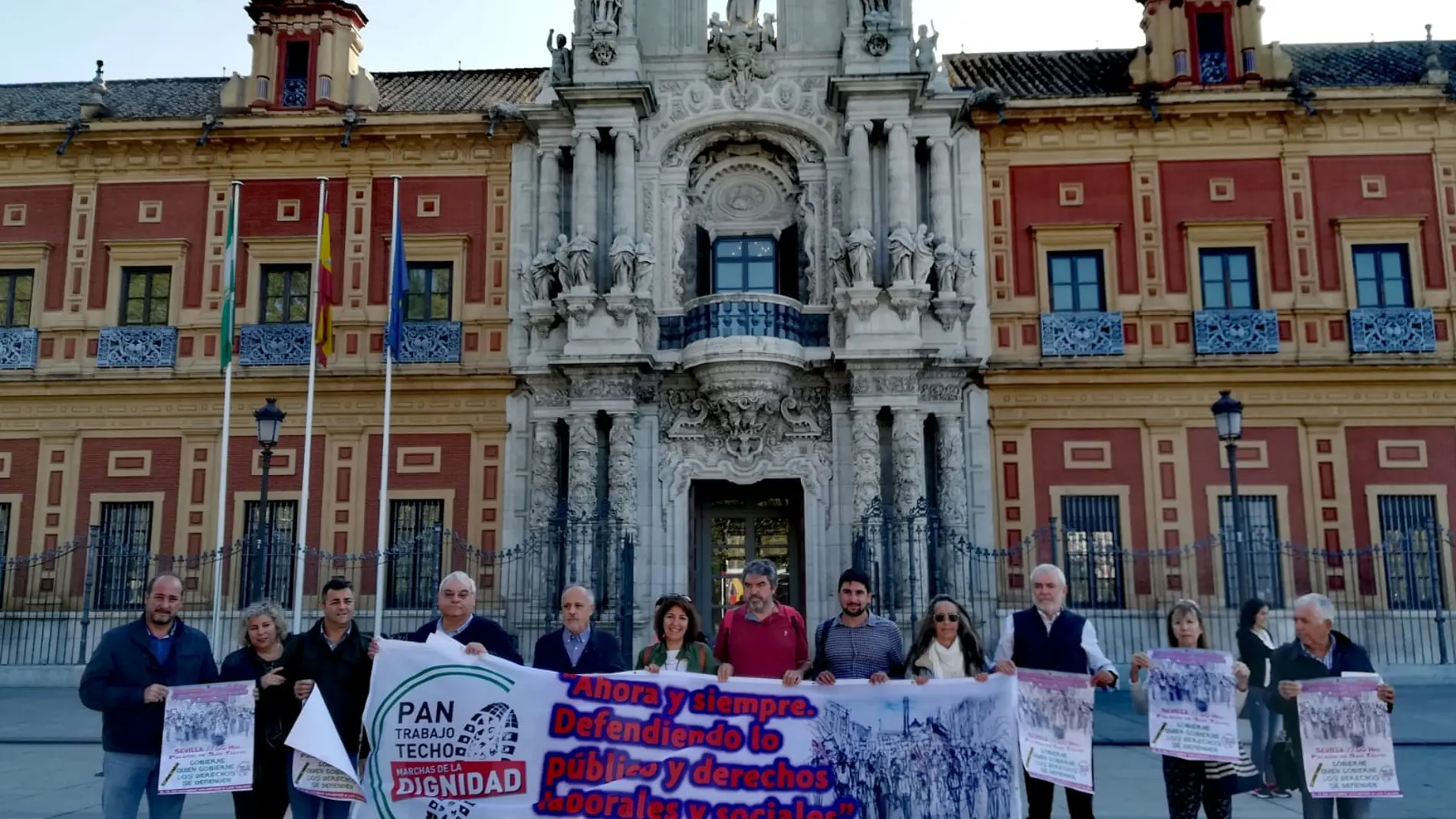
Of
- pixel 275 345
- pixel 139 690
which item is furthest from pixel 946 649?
pixel 275 345

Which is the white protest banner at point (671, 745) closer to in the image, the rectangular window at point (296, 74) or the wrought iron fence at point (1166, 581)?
the wrought iron fence at point (1166, 581)

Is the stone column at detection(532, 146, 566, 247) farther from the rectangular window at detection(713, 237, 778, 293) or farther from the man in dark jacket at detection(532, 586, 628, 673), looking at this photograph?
the man in dark jacket at detection(532, 586, 628, 673)

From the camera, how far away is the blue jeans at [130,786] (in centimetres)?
675

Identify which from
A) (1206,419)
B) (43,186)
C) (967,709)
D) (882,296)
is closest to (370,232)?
(43,186)

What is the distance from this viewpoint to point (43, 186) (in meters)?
22.4

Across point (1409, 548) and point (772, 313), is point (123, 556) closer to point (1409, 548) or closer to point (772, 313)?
point (772, 313)

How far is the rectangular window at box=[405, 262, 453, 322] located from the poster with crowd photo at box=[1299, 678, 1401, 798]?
701 inches

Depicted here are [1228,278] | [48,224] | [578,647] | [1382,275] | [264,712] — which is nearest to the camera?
[264,712]

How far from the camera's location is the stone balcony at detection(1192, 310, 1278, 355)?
20484 mm

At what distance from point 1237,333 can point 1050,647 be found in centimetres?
1537

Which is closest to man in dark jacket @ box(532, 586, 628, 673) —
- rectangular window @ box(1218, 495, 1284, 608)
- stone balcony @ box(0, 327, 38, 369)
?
rectangular window @ box(1218, 495, 1284, 608)

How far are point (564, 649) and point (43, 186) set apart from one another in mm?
20320

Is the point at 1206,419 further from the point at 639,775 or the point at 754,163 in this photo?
the point at 639,775

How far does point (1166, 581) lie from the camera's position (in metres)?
19.9
